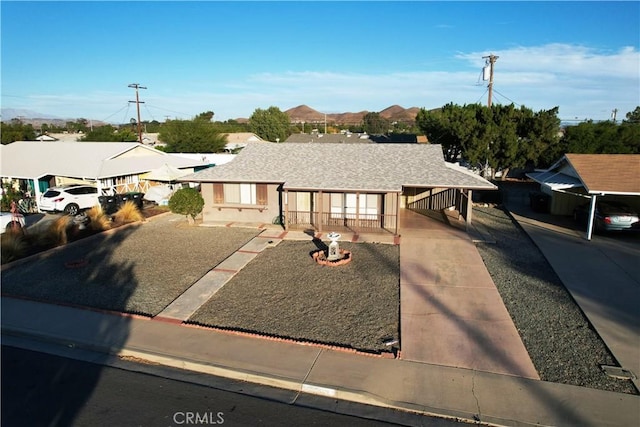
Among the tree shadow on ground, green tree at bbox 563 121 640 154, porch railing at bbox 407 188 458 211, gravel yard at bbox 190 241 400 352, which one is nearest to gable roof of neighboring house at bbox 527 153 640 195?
porch railing at bbox 407 188 458 211

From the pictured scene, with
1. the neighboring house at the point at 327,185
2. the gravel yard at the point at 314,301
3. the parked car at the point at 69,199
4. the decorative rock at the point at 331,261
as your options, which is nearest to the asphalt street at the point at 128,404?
the gravel yard at the point at 314,301

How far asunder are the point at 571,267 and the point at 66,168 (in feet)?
89.9

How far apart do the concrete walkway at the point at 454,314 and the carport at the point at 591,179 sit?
5.87m

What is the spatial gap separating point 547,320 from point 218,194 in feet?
51.5

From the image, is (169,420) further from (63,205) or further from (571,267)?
(63,205)

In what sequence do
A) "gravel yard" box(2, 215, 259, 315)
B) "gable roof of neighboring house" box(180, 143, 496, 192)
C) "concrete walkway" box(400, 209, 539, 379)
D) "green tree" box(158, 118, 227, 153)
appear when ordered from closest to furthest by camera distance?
"concrete walkway" box(400, 209, 539, 379) < "gravel yard" box(2, 215, 259, 315) < "gable roof of neighboring house" box(180, 143, 496, 192) < "green tree" box(158, 118, 227, 153)

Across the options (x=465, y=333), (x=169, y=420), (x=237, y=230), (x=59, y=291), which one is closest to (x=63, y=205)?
(x=237, y=230)

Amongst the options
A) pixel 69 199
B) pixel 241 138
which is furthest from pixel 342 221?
pixel 241 138

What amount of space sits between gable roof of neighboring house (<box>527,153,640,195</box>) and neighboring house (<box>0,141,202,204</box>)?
24391 mm

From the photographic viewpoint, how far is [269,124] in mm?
89938

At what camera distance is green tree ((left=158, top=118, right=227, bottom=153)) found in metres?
50.2

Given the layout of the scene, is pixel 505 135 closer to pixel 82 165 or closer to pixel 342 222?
pixel 342 222

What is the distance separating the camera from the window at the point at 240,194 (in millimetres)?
20828

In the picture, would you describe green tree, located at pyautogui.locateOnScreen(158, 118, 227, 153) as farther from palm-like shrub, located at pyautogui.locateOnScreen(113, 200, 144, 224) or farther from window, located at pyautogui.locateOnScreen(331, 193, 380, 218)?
window, located at pyautogui.locateOnScreen(331, 193, 380, 218)
